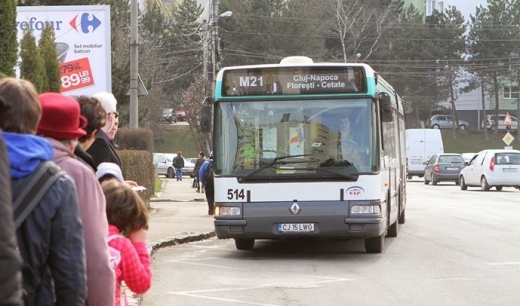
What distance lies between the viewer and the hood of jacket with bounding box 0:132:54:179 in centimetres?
403

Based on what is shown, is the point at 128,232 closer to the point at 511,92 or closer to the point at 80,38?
the point at 80,38

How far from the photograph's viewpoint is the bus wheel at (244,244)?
16.9 m

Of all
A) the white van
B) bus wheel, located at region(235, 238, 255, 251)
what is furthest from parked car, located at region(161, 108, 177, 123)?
bus wheel, located at region(235, 238, 255, 251)

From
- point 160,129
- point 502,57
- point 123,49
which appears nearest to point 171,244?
point 123,49

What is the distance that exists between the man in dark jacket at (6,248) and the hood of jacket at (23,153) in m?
0.68

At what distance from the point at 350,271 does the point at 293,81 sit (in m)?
3.18

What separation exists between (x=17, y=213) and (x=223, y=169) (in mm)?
11471

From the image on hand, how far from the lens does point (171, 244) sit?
18.4 m

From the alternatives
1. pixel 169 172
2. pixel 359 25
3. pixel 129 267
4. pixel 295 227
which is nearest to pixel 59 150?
pixel 129 267

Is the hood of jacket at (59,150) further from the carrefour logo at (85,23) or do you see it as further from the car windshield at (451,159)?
the car windshield at (451,159)

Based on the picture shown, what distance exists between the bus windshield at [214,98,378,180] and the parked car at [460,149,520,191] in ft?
86.1

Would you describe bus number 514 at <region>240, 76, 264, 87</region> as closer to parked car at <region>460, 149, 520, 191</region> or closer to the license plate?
the license plate

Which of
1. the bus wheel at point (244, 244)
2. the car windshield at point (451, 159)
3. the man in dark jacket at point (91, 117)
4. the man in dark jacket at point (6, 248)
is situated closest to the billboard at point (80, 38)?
the bus wheel at point (244, 244)

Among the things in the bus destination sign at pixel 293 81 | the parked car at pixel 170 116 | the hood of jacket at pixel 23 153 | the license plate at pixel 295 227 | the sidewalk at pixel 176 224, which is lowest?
the sidewalk at pixel 176 224
